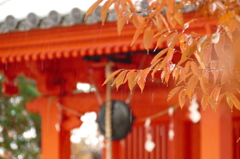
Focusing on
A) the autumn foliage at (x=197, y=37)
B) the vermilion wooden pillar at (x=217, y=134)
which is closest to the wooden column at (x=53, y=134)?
the vermilion wooden pillar at (x=217, y=134)

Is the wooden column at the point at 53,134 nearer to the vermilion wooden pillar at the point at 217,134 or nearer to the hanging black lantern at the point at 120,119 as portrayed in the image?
the hanging black lantern at the point at 120,119

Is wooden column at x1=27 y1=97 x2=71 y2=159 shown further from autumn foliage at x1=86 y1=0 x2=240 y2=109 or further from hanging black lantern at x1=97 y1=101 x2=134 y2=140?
autumn foliage at x1=86 y1=0 x2=240 y2=109

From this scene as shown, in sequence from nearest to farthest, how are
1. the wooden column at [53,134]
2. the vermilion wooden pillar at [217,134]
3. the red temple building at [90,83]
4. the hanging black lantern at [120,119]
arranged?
the red temple building at [90,83] < the vermilion wooden pillar at [217,134] < the hanging black lantern at [120,119] < the wooden column at [53,134]

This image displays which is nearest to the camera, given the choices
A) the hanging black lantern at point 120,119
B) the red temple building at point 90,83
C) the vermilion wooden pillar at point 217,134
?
the red temple building at point 90,83

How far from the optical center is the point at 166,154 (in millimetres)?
8656

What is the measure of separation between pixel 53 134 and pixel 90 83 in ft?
2.67

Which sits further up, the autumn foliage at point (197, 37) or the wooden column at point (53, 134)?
the autumn foliage at point (197, 37)

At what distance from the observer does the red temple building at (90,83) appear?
536 centimetres

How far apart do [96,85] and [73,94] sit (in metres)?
0.37

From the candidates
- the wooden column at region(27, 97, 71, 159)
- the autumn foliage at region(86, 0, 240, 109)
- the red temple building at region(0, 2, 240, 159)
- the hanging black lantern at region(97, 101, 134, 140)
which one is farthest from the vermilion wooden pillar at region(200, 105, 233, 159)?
the autumn foliage at region(86, 0, 240, 109)

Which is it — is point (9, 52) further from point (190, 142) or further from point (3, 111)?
point (3, 111)

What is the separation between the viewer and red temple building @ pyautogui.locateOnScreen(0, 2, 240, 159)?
211 inches

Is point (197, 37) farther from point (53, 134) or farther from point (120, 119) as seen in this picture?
point (53, 134)

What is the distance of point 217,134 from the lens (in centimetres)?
550
